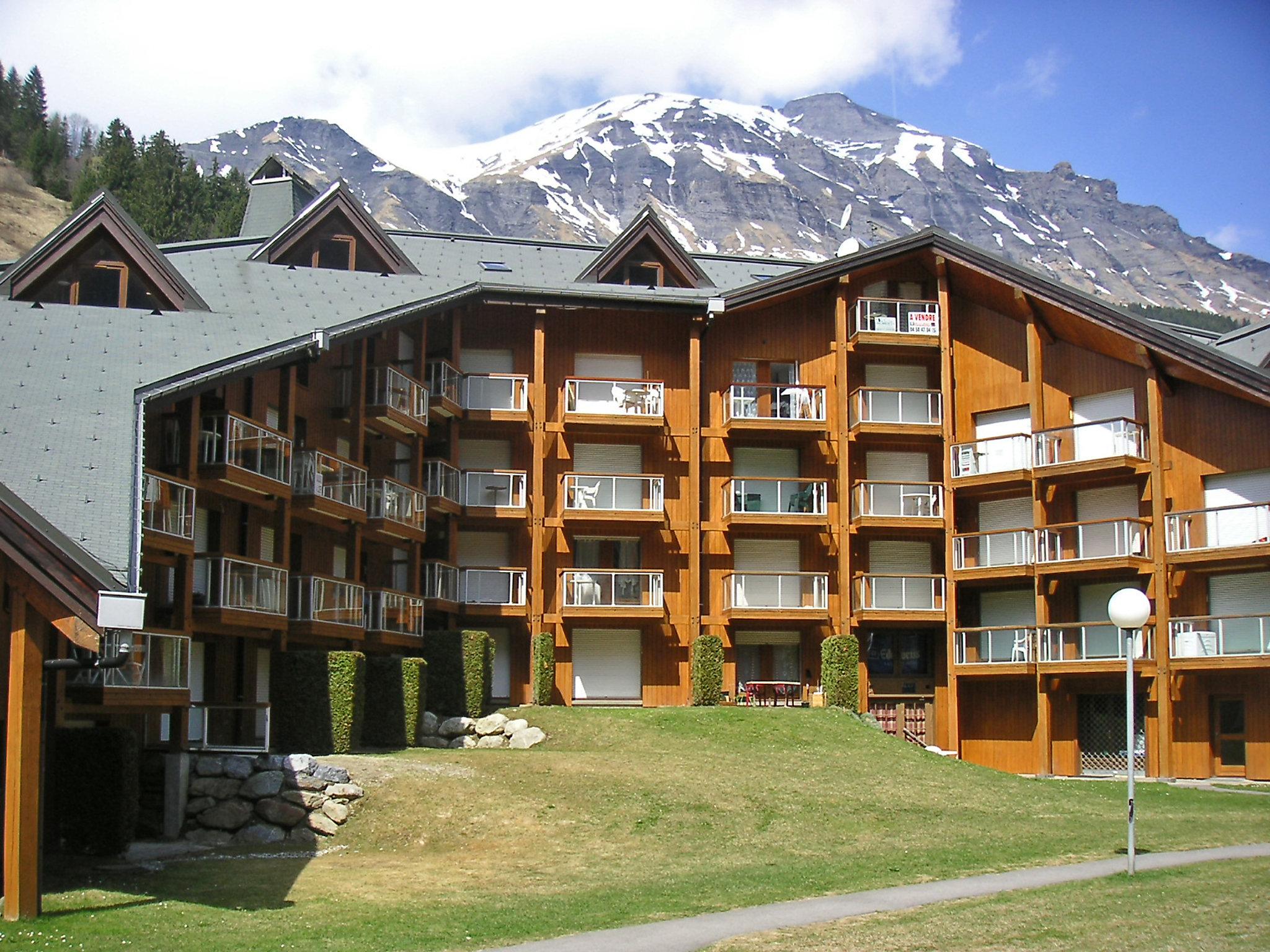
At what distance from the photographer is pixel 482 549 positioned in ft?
140

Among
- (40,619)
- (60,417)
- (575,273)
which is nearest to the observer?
(40,619)

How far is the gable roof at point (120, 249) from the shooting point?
3291 cm

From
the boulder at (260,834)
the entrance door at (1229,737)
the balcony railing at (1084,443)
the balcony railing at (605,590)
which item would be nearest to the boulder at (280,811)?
the boulder at (260,834)

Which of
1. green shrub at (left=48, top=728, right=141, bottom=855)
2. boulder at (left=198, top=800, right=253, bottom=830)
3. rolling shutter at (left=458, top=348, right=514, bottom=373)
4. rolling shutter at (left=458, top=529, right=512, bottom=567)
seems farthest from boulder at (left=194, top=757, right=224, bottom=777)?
rolling shutter at (left=458, top=348, right=514, bottom=373)

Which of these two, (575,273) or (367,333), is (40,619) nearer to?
(367,333)

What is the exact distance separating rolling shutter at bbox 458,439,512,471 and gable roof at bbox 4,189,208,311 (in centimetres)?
1098

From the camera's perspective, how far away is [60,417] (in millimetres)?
23516

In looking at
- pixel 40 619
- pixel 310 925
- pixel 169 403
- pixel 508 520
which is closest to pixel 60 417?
pixel 169 403

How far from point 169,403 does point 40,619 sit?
993 cm

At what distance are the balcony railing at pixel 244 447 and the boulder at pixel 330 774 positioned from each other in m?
6.41

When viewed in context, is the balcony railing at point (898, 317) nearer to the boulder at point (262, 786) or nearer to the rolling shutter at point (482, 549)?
the rolling shutter at point (482, 549)

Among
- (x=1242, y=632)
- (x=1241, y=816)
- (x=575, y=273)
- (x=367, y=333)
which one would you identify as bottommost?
(x=1241, y=816)

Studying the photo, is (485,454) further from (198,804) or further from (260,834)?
(260,834)

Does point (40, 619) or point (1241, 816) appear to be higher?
point (40, 619)
